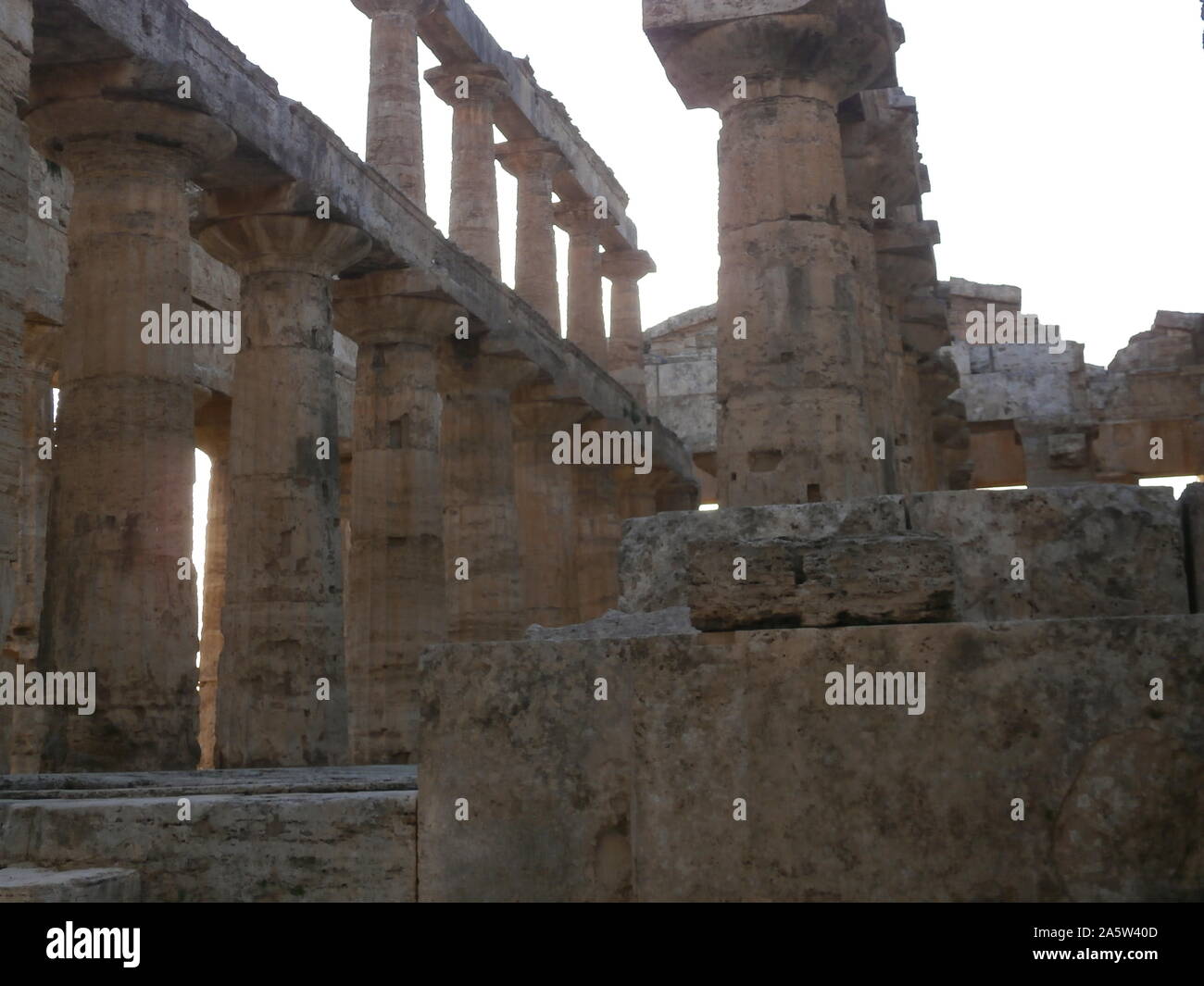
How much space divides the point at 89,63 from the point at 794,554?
329 inches

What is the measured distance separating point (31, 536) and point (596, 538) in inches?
397

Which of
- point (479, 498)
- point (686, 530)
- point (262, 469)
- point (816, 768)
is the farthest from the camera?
point (479, 498)

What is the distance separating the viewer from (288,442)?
13602 millimetres

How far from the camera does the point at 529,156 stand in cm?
2709

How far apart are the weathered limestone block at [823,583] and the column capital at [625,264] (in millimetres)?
28407

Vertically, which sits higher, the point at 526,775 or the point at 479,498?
the point at 479,498

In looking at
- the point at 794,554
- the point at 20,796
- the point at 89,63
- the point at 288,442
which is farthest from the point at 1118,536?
the point at 288,442

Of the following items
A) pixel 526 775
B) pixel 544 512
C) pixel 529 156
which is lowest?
pixel 526 775

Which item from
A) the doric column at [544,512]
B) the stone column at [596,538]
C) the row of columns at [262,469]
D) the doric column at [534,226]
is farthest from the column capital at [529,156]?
the doric column at [544,512]

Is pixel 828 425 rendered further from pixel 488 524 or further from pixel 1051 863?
pixel 488 524

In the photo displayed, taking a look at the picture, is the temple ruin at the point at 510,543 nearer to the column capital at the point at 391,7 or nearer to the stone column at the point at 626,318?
the column capital at the point at 391,7

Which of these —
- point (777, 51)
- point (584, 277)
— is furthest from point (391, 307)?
point (584, 277)

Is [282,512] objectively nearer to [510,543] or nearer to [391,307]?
[391,307]
